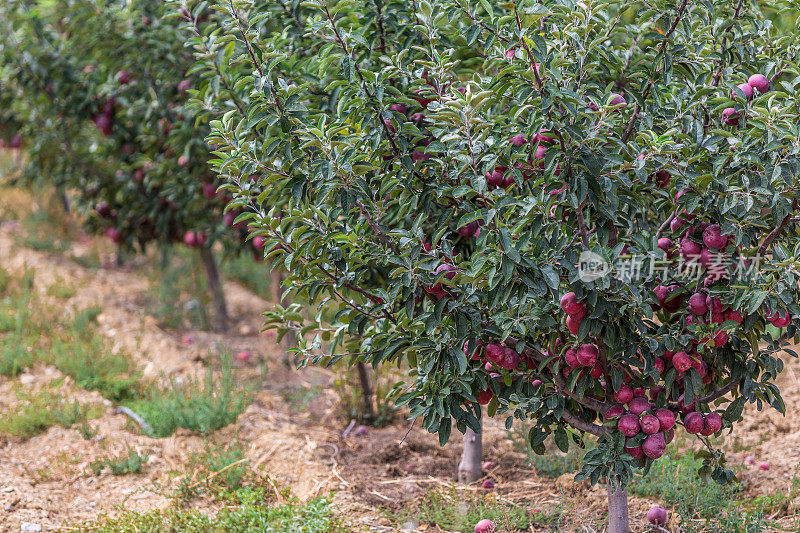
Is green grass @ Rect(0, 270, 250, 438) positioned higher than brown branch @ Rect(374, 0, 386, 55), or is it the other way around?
brown branch @ Rect(374, 0, 386, 55)

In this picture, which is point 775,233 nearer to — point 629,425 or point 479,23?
point 629,425

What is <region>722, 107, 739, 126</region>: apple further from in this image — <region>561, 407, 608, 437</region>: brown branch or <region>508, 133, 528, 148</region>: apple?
<region>561, 407, 608, 437</region>: brown branch

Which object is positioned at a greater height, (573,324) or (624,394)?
(573,324)

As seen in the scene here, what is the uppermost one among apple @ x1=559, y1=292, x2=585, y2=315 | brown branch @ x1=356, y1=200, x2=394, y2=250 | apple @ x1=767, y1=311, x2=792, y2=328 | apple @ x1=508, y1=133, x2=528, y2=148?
apple @ x1=508, y1=133, x2=528, y2=148

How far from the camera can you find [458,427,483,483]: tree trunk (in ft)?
10.8

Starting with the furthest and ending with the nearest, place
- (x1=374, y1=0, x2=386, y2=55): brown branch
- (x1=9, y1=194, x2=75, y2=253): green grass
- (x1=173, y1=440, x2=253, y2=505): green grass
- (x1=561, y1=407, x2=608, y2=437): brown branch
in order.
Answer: (x1=9, y1=194, x2=75, y2=253): green grass → (x1=173, y1=440, x2=253, y2=505): green grass → (x1=374, y1=0, x2=386, y2=55): brown branch → (x1=561, y1=407, x2=608, y2=437): brown branch

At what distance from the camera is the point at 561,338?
2.36 m

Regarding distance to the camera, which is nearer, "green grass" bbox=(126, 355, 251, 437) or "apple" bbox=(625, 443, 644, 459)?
"apple" bbox=(625, 443, 644, 459)

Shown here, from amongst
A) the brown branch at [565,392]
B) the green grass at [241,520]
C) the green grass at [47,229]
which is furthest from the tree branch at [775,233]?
the green grass at [47,229]

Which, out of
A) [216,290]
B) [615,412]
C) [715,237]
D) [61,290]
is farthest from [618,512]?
[61,290]

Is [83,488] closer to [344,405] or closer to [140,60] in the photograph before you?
[344,405]

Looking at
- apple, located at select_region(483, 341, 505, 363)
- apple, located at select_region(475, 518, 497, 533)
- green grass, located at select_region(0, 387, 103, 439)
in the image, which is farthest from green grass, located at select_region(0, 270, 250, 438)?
apple, located at select_region(483, 341, 505, 363)

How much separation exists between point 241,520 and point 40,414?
1.74 metres

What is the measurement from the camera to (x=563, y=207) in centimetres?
217
